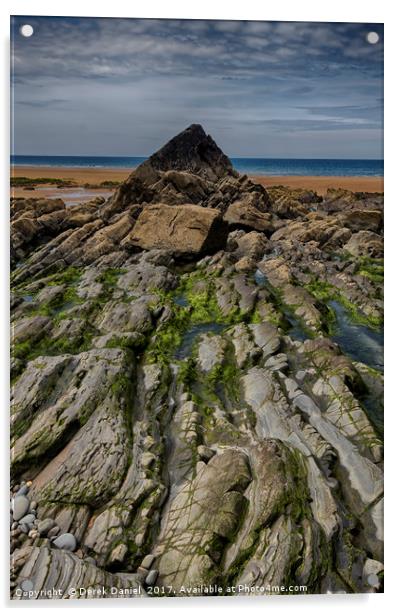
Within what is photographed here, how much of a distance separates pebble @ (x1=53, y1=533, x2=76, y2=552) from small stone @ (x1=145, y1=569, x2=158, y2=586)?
1.09 metres

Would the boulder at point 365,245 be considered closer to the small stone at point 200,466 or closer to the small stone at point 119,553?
the small stone at point 200,466

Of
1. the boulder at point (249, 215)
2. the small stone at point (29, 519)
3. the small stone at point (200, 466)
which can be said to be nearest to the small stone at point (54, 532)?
the small stone at point (29, 519)

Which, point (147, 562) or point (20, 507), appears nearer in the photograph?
point (147, 562)

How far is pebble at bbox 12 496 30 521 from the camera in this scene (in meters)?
6.56

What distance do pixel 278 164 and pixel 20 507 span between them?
7.44 meters

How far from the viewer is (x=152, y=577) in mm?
6129

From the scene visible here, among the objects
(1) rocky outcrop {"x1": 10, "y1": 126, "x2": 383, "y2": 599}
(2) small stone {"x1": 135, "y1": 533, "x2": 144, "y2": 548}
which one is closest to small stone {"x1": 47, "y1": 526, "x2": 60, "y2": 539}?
(1) rocky outcrop {"x1": 10, "y1": 126, "x2": 383, "y2": 599}

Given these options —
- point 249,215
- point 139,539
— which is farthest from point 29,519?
point 249,215

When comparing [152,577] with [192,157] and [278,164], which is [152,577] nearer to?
[192,157]

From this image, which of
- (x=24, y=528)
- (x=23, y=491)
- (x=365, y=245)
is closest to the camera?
(x=24, y=528)

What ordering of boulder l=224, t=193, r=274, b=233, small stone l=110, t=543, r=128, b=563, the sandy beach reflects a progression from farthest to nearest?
boulder l=224, t=193, r=274, b=233, the sandy beach, small stone l=110, t=543, r=128, b=563

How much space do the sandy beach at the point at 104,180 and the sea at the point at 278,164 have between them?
0.30 feet

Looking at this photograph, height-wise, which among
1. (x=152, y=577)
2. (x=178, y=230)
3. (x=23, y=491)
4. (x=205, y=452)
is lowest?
(x=152, y=577)

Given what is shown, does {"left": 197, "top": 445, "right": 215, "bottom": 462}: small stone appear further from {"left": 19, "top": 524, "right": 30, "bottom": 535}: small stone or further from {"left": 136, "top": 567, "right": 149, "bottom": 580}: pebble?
{"left": 19, "top": 524, "right": 30, "bottom": 535}: small stone
